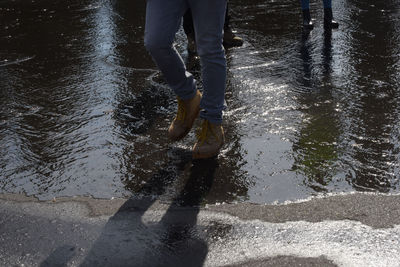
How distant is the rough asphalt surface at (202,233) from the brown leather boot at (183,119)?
68 cm

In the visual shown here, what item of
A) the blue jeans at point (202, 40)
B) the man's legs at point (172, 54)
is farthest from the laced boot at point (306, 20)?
the blue jeans at point (202, 40)

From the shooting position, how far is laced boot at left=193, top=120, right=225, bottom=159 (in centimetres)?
293

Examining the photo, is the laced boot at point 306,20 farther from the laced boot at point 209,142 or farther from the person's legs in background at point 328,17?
the laced boot at point 209,142

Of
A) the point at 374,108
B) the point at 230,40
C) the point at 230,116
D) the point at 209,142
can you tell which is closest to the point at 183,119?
the point at 209,142

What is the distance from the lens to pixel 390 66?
4363 mm

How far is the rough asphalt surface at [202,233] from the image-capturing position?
6.82ft

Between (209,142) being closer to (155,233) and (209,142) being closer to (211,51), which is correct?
(211,51)

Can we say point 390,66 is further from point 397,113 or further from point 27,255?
point 27,255

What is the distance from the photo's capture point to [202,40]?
2867 mm

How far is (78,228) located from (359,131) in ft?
5.83

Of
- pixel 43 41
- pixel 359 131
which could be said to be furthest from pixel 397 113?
pixel 43 41

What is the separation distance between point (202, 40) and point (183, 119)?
53 centimetres

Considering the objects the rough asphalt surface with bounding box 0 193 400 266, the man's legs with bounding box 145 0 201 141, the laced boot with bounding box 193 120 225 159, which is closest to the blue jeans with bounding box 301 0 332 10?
the man's legs with bounding box 145 0 201 141

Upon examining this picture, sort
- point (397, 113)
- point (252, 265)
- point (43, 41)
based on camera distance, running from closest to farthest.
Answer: point (252, 265)
point (397, 113)
point (43, 41)
